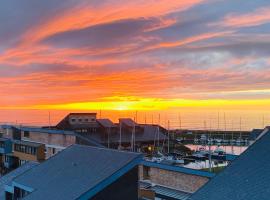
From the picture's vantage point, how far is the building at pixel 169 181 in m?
22.7

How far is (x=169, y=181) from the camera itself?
83.0ft

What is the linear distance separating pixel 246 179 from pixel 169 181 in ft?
37.4

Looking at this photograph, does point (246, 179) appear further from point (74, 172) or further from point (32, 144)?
point (32, 144)

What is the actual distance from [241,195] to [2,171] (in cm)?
4877

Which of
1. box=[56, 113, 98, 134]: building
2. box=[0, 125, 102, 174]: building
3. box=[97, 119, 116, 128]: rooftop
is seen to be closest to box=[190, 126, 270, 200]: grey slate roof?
box=[0, 125, 102, 174]: building

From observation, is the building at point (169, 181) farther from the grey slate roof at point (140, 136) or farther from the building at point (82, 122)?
the building at point (82, 122)

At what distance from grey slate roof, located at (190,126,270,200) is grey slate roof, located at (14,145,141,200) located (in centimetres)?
478

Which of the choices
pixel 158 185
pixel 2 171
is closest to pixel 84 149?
pixel 158 185

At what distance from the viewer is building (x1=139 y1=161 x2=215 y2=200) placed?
74.4 feet

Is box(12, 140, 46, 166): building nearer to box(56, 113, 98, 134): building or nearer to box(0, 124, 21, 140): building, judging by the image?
box(0, 124, 21, 140): building

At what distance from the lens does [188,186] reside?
2364 cm

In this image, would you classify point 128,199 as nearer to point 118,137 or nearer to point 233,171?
point 233,171

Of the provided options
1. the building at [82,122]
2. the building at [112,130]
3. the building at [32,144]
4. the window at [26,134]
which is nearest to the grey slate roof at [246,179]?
the building at [32,144]

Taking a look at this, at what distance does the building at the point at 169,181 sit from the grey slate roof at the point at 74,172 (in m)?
4.05
